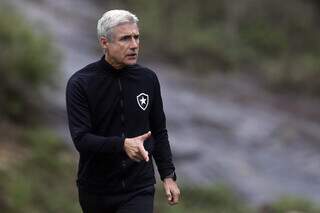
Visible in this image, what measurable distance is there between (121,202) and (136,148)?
0.49 m

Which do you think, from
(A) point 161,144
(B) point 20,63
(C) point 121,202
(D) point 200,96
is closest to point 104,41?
(A) point 161,144

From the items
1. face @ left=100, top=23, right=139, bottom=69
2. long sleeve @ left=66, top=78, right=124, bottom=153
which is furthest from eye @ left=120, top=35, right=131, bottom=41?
long sleeve @ left=66, top=78, right=124, bottom=153

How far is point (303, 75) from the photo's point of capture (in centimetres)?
A: 2403

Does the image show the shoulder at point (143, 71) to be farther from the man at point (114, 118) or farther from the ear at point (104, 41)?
the ear at point (104, 41)

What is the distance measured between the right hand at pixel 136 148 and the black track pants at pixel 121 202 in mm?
379

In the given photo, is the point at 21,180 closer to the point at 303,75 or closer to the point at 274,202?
the point at 274,202

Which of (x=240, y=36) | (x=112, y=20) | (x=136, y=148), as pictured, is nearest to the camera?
(x=136, y=148)

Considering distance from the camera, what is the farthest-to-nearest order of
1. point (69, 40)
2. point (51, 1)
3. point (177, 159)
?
point (51, 1), point (69, 40), point (177, 159)

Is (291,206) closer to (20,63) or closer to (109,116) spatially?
(20,63)

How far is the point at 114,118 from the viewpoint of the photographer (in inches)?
167

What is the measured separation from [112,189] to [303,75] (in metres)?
20.2

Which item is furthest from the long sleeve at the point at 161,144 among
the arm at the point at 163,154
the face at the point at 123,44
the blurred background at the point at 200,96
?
the blurred background at the point at 200,96

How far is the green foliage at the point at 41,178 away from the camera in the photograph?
476 inches

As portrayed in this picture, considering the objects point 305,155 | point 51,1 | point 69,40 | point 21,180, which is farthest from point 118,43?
point 51,1
